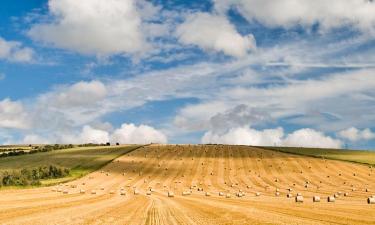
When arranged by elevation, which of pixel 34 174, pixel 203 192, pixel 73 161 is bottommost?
pixel 203 192

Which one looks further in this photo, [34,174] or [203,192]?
[34,174]

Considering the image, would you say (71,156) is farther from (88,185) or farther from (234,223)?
(234,223)

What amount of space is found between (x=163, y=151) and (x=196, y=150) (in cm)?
877

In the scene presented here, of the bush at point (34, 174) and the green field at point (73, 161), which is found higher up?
the green field at point (73, 161)

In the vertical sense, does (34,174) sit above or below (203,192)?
above

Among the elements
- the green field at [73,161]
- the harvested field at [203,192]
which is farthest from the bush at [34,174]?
the harvested field at [203,192]

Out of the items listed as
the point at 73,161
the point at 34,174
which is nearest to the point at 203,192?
the point at 34,174

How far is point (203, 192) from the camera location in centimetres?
6097

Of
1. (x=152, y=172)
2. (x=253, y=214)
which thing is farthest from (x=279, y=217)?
(x=152, y=172)

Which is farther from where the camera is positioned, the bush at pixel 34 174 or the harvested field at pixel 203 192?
the bush at pixel 34 174

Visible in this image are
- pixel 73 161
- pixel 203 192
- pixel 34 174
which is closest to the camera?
pixel 203 192

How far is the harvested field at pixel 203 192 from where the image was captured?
2597 centimetres

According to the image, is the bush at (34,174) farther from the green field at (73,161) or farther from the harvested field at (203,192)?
the harvested field at (203,192)

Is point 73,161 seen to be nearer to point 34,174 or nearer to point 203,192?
point 34,174
